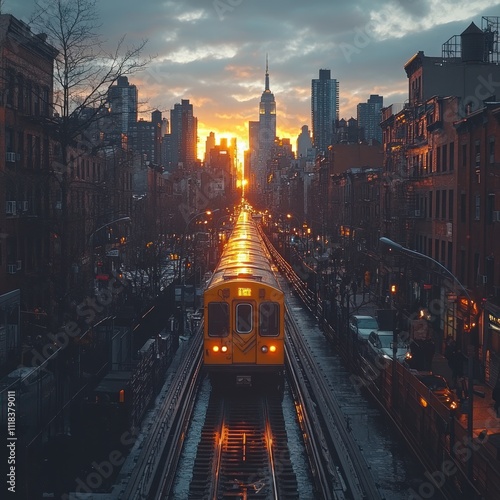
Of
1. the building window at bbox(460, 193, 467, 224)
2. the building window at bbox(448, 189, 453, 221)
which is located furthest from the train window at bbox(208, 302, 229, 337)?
the building window at bbox(448, 189, 453, 221)

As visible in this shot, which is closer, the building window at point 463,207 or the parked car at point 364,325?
the parked car at point 364,325


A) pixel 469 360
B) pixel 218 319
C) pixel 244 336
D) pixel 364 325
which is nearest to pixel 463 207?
pixel 364 325

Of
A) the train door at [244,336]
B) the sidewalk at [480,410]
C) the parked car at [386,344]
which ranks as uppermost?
the train door at [244,336]

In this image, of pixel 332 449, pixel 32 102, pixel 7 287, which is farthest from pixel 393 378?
pixel 32 102

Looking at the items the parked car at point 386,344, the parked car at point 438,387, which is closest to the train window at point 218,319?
the parked car at point 438,387

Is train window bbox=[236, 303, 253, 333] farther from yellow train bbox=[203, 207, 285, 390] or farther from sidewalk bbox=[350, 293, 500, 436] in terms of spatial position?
sidewalk bbox=[350, 293, 500, 436]

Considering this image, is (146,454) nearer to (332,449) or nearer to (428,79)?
(332,449)

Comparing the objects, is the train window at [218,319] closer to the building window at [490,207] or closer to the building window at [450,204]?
the building window at [490,207]
